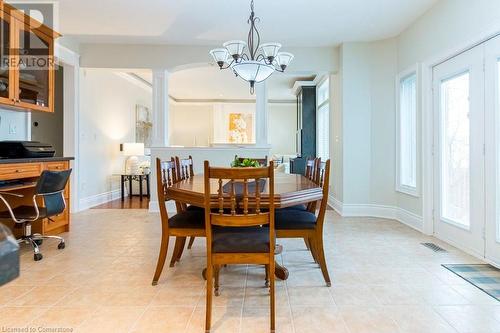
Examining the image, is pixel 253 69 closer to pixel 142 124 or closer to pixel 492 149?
pixel 492 149

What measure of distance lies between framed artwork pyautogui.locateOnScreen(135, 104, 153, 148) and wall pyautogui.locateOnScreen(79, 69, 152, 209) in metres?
0.15

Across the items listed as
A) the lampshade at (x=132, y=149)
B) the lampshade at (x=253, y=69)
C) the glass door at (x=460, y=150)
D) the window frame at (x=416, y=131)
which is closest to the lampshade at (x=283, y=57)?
the lampshade at (x=253, y=69)

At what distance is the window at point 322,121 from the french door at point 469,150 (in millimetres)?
2677

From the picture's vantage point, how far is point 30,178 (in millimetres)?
3227

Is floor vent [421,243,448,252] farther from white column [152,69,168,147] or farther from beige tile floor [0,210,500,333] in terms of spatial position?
white column [152,69,168,147]

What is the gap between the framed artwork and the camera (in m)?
7.13

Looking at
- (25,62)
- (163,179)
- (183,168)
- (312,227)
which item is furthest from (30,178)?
(312,227)

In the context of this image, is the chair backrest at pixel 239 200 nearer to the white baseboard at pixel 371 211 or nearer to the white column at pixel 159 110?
the white baseboard at pixel 371 211

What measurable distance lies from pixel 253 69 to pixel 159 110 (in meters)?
2.56

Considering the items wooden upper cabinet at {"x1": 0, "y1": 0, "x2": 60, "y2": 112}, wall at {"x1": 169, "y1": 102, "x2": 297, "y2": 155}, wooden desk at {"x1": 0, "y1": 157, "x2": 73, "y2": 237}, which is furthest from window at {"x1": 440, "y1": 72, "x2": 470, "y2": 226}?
wall at {"x1": 169, "y1": 102, "x2": 297, "y2": 155}

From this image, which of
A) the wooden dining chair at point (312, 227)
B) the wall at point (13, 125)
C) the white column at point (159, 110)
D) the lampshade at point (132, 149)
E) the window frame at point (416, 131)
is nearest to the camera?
the wooden dining chair at point (312, 227)

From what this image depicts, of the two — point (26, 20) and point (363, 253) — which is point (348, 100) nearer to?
point (363, 253)

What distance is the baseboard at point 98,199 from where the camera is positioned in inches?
201

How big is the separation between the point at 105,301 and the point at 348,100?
159 inches
